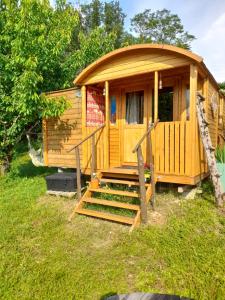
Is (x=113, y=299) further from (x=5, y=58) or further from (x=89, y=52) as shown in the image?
(x=89, y=52)

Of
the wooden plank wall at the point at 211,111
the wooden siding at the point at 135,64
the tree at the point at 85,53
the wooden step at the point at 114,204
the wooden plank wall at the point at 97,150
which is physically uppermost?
the tree at the point at 85,53

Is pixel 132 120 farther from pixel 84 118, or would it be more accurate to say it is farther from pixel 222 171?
pixel 222 171

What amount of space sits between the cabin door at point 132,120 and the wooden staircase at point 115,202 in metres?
1.06

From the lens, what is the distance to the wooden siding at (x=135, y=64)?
195 inches

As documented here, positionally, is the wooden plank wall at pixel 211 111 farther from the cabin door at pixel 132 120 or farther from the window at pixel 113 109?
the window at pixel 113 109

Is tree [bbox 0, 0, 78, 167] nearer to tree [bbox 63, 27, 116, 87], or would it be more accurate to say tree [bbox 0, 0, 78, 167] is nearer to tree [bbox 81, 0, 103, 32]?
tree [bbox 63, 27, 116, 87]

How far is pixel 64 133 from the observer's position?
6836mm

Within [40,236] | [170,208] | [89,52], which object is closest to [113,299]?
[40,236]

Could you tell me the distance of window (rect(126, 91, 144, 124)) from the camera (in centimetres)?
640

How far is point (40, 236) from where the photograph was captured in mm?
4145

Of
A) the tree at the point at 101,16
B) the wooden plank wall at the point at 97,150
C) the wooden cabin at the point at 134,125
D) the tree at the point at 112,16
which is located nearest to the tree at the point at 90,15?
the tree at the point at 101,16

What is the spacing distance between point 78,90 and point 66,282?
463 centimetres

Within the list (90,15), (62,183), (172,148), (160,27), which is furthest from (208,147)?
(160,27)

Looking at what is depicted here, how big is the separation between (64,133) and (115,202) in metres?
2.92
